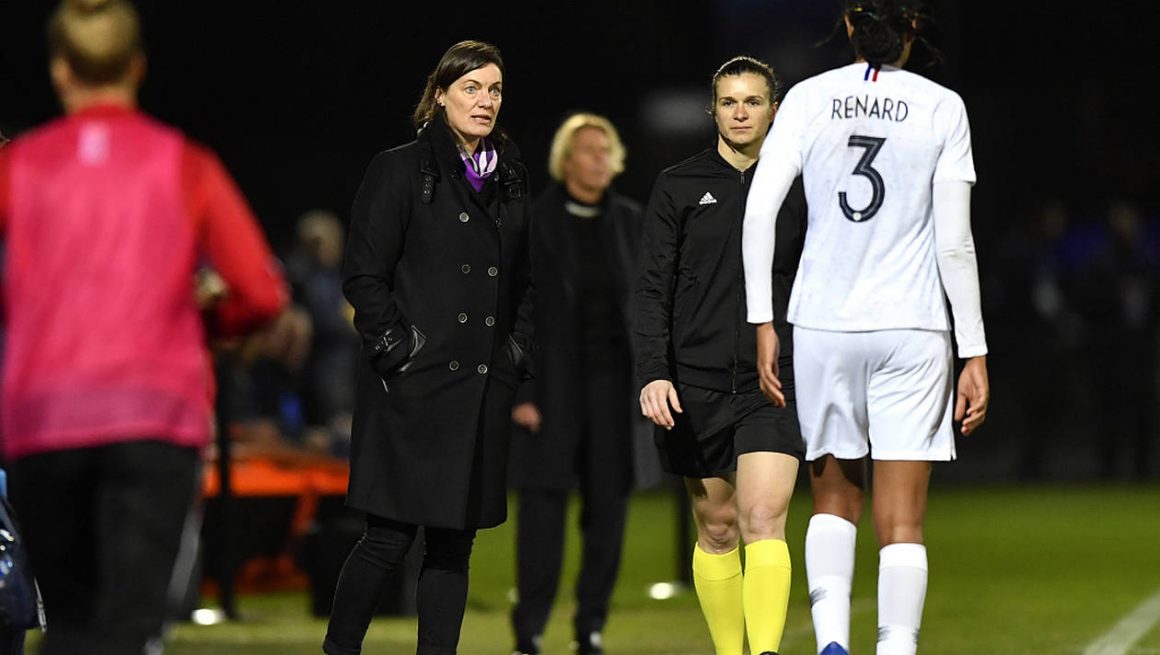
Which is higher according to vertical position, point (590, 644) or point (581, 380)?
point (581, 380)

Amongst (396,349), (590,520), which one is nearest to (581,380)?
(590,520)

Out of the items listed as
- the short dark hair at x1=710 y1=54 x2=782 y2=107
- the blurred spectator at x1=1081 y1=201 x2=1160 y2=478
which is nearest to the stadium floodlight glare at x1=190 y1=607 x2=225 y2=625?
the short dark hair at x1=710 y1=54 x2=782 y2=107

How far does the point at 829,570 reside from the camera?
627 cm

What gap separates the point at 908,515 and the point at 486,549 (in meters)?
8.23

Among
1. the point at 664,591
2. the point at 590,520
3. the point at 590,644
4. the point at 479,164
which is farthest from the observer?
the point at 664,591

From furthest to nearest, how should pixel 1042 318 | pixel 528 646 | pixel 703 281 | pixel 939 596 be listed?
pixel 1042 318 < pixel 939 596 < pixel 528 646 < pixel 703 281

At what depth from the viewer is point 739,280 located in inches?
271

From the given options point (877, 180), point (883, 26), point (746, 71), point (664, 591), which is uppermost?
point (883, 26)

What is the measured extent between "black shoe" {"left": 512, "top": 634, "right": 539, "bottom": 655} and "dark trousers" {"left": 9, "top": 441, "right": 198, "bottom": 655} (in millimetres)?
3721

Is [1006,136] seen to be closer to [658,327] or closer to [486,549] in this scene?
[486,549]

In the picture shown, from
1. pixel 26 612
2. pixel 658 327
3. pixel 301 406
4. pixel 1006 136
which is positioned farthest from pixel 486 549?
pixel 1006 136

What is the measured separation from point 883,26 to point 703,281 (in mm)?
1141

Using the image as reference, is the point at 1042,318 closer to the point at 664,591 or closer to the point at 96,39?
the point at 664,591

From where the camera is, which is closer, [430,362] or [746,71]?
[430,362]
